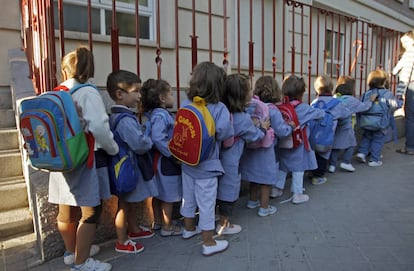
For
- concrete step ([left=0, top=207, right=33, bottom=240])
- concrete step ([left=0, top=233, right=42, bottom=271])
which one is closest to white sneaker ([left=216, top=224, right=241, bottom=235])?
concrete step ([left=0, top=233, right=42, bottom=271])

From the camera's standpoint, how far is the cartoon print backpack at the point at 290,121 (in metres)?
3.77

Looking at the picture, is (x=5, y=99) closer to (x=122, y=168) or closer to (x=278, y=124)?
(x=122, y=168)

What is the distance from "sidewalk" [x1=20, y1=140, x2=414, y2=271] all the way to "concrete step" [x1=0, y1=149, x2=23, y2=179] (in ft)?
3.67

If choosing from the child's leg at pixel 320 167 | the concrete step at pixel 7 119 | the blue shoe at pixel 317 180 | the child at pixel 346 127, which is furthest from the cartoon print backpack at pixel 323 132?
the concrete step at pixel 7 119

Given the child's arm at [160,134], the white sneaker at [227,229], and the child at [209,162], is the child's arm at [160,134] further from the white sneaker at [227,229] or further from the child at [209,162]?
the white sneaker at [227,229]

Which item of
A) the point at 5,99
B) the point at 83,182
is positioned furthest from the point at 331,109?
the point at 5,99

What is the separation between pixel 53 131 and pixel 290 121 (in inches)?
95.1

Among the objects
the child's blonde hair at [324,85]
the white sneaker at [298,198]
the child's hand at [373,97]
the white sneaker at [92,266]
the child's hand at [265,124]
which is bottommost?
the white sneaker at [92,266]

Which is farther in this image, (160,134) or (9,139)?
(9,139)

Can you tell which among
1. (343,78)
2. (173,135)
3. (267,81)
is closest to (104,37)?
(267,81)

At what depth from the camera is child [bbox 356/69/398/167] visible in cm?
545

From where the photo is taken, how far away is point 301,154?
3.96 meters

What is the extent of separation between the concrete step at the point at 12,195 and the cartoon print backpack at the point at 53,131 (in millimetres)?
1080

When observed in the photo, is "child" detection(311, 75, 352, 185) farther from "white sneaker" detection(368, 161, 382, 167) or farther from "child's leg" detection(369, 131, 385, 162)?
"white sneaker" detection(368, 161, 382, 167)
